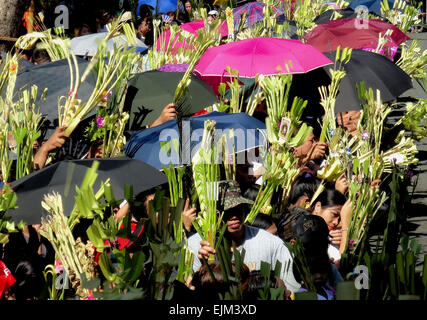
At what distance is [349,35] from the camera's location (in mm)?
9281

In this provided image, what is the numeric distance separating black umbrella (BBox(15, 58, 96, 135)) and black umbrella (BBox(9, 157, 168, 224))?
81 centimetres

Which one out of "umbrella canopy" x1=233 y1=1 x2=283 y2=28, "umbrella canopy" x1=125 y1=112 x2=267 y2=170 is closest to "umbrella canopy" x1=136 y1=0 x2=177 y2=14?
→ "umbrella canopy" x1=233 y1=1 x2=283 y2=28

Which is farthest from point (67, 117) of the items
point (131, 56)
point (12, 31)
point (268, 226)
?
point (12, 31)

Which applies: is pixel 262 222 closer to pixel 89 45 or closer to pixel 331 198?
pixel 331 198

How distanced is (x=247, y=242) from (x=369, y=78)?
3.27 meters

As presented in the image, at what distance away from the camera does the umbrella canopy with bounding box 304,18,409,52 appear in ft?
30.1

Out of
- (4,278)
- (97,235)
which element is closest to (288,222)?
(4,278)

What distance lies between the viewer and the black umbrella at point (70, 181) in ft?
13.9

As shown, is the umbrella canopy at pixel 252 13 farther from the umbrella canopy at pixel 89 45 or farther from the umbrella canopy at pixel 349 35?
the umbrella canopy at pixel 89 45

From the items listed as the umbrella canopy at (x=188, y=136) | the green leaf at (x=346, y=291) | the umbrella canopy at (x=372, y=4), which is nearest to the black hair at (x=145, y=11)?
the umbrella canopy at (x=372, y=4)

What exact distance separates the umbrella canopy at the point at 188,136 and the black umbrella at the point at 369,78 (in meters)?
1.38

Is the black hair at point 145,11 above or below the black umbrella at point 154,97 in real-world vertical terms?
above

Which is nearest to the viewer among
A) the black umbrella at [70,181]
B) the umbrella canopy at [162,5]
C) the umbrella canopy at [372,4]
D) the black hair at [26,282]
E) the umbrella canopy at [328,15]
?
the black hair at [26,282]

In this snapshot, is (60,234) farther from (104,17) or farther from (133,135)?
(104,17)
